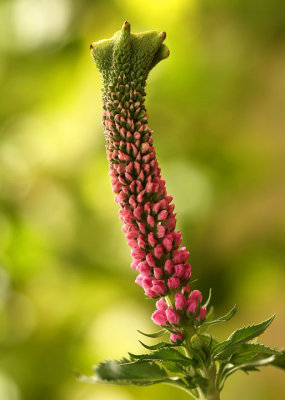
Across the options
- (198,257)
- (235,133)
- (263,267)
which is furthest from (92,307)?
(235,133)

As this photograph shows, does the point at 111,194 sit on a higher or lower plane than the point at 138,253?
higher

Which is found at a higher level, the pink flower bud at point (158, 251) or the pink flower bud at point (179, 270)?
the pink flower bud at point (158, 251)

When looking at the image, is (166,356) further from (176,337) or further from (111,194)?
(111,194)

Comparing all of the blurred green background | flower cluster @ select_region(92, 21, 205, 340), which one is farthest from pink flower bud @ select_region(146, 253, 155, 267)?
the blurred green background

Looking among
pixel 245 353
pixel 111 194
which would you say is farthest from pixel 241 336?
pixel 111 194

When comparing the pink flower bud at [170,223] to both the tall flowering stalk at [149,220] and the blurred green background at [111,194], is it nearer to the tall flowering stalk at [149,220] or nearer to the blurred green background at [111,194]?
the tall flowering stalk at [149,220]

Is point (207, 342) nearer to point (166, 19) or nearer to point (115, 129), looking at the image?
point (115, 129)

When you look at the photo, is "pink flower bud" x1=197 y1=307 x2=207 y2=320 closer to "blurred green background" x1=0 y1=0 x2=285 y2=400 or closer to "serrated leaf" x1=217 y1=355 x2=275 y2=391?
"serrated leaf" x1=217 y1=355 x2=275 y2=391

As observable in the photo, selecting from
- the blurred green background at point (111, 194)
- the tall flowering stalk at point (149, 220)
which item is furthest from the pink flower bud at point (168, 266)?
the blurred green background at point (111, 194)
